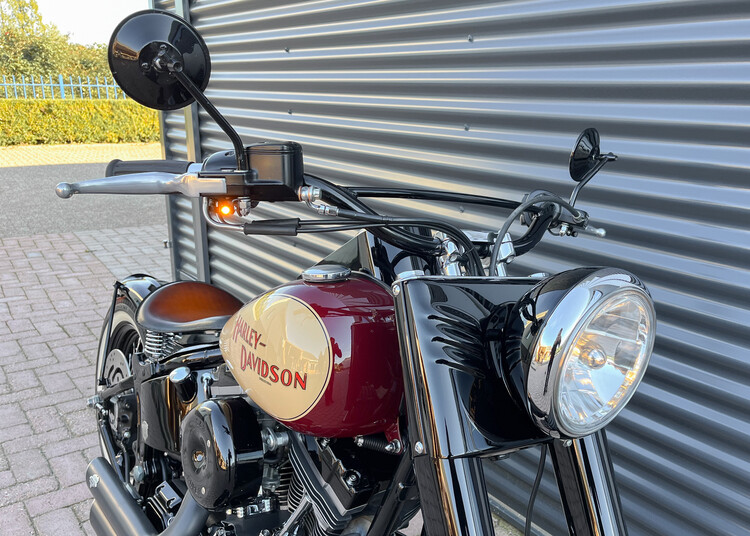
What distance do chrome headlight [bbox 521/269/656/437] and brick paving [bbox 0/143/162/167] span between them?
13594mm

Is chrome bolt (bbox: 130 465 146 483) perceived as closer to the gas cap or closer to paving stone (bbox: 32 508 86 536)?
paving stone (bbox: 32 508 86 536)

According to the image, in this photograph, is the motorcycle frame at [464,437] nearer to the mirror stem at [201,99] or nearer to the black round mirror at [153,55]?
the mirror stem at [201,99]

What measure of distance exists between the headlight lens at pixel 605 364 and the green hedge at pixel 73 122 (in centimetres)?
1731

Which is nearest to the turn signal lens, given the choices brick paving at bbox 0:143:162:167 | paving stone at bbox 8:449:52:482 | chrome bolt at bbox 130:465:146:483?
chrome bolt at bbox 130:465:146:483

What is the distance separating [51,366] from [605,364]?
3724mm

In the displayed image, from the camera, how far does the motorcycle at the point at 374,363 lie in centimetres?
94

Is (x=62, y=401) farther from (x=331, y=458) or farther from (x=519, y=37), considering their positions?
(x=519, y=37)

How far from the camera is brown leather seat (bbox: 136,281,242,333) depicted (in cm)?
204

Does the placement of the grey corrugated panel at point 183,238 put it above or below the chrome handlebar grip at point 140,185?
below

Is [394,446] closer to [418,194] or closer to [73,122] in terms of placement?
[418,194]

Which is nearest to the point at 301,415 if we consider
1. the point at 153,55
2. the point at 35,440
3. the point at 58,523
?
the point at 153,55

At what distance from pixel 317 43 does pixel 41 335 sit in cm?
279

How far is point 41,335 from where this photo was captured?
4.27 metres

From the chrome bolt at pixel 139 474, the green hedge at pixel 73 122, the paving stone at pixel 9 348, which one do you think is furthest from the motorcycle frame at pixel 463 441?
the green hedge at pixel 73 122
